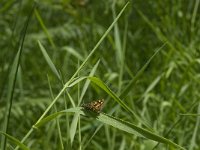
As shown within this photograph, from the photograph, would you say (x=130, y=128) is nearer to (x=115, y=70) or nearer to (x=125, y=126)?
(x=125, y=126)

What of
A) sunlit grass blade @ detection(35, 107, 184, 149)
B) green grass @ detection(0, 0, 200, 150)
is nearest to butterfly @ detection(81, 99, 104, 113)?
sunlit grass blade @ detection(35, 107, 184, 149)

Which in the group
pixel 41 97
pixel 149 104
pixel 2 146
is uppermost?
pixel 2 146

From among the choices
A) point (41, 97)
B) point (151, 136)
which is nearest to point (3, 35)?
point (41, 97)

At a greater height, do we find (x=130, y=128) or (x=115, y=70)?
(x=130, y=128)

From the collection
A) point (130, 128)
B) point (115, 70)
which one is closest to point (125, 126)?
point (130, 128)

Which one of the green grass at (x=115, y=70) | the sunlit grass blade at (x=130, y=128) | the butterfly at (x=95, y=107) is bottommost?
the green grass at (x=115, y=70)

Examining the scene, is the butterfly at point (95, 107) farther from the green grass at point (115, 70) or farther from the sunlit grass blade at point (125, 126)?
the green grass at point (115, 70)

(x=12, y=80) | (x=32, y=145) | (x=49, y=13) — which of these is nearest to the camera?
(x=12, y=80)

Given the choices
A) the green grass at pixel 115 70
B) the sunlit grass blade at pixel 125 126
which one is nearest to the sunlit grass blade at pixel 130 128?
the sunlit grass blade at pixel 125 126

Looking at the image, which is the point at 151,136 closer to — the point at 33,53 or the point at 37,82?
the point at 37,82

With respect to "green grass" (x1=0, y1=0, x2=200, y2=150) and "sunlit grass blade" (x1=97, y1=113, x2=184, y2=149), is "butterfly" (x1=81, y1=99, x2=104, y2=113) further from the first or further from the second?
"green grass" (x1=0, y1=0, x2=200, y2=150)

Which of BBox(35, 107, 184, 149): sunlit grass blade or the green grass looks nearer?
BBox(35, 107, 184, 149): sunlit grass blade
